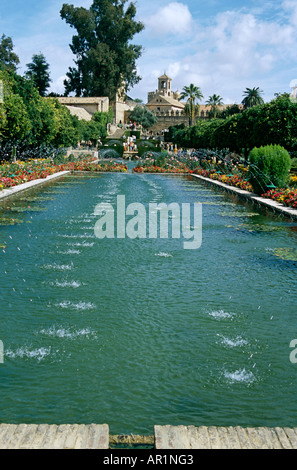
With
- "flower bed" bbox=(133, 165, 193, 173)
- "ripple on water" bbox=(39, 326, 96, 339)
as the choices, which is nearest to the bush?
"ripple on water" bbox=(39, 326, 96, 339)

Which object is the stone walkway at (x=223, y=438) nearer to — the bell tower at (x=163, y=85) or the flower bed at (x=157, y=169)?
the flower bed at (x=157, y=169)

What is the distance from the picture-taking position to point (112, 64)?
63.8 meters

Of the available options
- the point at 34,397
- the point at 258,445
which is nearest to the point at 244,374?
the point at 258,445

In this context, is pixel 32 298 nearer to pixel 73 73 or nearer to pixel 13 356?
pixel 13 356

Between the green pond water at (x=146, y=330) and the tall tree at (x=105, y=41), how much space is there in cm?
5857

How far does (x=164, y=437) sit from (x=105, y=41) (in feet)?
226

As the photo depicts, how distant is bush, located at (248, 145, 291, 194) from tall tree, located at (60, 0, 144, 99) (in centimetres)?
5030

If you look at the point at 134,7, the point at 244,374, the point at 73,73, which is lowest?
the point at 244,374

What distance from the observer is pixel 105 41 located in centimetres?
6612

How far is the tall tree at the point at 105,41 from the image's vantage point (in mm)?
64688

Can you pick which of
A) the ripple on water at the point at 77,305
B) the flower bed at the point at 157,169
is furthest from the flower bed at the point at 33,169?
the ripple on water at the point at 77,305

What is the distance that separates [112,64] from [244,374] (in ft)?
210

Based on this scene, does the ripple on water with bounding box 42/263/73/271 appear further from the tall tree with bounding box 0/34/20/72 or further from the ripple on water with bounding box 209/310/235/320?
the tall tree with bounding box 0/34/20/72

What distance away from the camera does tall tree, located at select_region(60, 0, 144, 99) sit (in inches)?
2547
